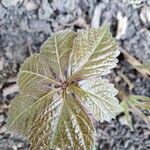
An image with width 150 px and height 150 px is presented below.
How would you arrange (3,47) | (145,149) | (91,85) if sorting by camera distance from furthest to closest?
1. (145,149)
2. (3,47)
3. (91,85)

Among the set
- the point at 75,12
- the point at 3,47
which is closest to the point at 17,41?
the point at 3,47

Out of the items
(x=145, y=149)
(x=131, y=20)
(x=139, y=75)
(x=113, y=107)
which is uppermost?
(x=131, y=20)

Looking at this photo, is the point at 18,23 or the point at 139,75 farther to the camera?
the point at 139,75

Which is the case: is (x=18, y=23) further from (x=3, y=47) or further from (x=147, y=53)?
(x=147, y=53)

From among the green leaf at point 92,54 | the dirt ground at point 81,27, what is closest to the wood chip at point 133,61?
the dirt ground at point 81,27

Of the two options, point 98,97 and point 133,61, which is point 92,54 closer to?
point 98,97

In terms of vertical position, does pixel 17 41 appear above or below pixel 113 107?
above
